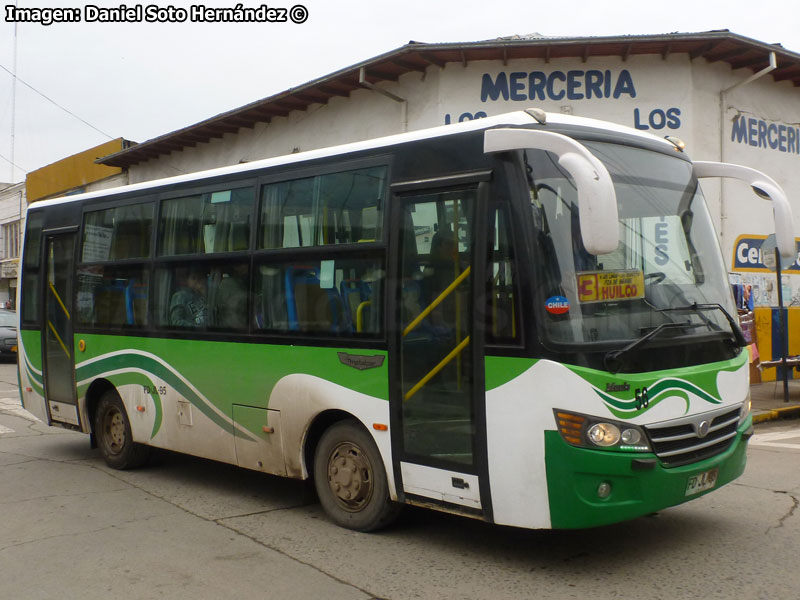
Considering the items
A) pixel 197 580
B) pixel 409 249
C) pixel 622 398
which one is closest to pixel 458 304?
pixel 409 249

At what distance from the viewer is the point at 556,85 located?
14.9m

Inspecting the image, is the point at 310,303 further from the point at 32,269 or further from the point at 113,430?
the point at 32,269

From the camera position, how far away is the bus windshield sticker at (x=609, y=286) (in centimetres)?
481

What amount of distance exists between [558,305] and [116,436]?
5.67 meters

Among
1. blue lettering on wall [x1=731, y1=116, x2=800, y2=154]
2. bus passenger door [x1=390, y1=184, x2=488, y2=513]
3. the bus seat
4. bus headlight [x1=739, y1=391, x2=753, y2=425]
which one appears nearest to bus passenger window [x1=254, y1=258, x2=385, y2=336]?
the bus seat

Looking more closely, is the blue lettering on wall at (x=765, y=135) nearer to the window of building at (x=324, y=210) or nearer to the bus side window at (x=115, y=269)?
the window of building at (x=324, y=210)

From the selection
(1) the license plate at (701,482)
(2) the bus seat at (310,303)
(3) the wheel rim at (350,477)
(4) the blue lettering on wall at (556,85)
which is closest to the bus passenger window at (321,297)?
(2) the bus seat at (310,303)

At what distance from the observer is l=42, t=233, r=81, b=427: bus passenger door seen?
9.11 m

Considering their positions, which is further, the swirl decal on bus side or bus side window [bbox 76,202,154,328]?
bus side window [bbox 76,202,154,328]

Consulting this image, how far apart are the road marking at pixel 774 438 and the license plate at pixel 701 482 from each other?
505 cm

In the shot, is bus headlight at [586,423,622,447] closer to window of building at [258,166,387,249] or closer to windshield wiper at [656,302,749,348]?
windshield wiper at [656,302,749,348]

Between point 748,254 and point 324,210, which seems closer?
point 324,210

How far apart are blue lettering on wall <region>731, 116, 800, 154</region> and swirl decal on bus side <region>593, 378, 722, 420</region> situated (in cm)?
1172

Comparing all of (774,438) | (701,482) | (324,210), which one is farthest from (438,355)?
(774,438)
